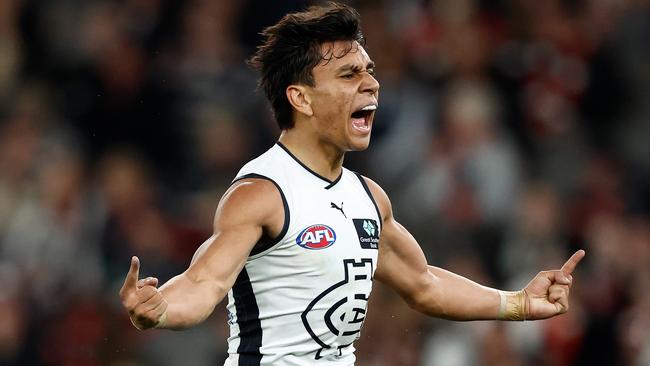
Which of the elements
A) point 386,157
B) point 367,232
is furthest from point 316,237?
point 386,157

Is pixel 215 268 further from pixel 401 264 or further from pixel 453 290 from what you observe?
pixel 453 290

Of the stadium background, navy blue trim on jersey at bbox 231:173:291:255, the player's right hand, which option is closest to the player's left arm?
navy blue trim on jersey at bbox 231:173:291:255

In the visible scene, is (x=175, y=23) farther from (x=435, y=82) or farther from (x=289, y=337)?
(x=289, y=337)

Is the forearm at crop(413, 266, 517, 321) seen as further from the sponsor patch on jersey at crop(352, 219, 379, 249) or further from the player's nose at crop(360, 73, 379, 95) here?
the player's nose at crop(360, 73, 379, 95)

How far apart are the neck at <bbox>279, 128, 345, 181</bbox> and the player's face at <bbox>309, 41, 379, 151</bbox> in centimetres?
4

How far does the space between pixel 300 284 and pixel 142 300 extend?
954mm

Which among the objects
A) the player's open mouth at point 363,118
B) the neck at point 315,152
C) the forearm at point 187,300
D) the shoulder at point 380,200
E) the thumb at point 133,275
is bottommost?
the forearm at point 187,300

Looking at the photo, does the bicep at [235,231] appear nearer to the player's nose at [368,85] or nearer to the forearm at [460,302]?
the player's nose at [368,85]

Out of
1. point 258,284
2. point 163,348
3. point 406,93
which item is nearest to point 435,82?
point 406,93

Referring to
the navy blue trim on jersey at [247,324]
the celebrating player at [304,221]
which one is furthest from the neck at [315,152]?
the navy blue trim on jersey at [247,324]

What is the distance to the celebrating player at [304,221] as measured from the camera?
5.46 meters

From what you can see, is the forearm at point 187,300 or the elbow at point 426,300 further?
the elbow at point 426,300

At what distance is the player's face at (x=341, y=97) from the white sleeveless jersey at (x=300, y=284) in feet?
0.83

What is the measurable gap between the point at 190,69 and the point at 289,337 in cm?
660
